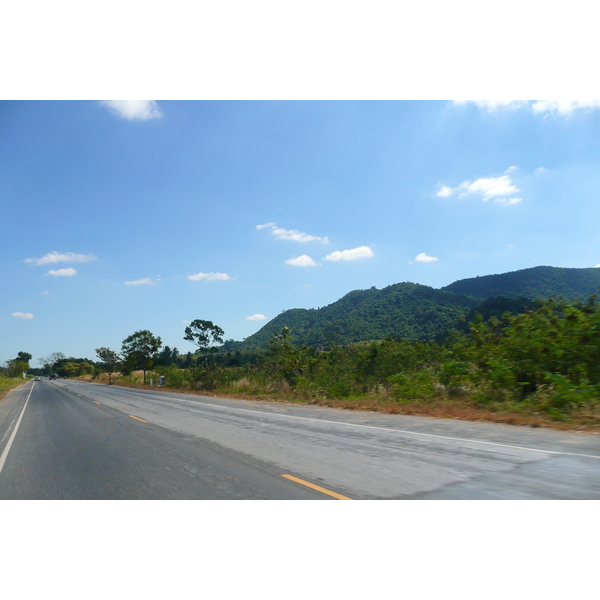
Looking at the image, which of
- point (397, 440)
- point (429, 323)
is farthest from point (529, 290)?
point (397, 440)

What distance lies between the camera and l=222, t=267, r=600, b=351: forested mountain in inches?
2515

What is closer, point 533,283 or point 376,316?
point 533,283

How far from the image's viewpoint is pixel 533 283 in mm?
75125

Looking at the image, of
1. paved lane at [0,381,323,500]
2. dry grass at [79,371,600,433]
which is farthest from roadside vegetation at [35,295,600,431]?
paved lane at [0,381,323,500]

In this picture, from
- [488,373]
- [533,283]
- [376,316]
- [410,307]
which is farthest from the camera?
[376,316]

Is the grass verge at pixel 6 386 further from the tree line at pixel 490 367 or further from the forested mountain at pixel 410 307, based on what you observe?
the forested mountain at pixel 410 307

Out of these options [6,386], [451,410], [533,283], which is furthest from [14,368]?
[451,410]

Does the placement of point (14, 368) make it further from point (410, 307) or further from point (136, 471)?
point (136, 471)

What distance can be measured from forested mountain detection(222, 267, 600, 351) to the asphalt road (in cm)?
4646

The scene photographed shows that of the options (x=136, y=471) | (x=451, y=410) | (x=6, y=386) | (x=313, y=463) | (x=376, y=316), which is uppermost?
(x=376, y=316)

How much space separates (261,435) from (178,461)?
2996 mm

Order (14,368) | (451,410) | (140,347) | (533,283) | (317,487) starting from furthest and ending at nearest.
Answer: (14,368) → (533,283) → (140,347) → (451,410) → (317,487)

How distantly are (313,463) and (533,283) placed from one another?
79703 millimetres

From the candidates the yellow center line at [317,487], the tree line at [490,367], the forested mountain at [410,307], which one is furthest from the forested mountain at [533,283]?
the yellow center line at [317,487]
